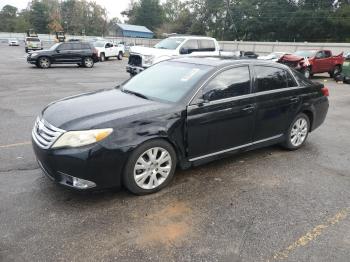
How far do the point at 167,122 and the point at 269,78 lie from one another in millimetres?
2077

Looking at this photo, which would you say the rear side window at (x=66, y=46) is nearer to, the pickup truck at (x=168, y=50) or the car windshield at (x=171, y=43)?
the pickup truck at (x=168, y=50)

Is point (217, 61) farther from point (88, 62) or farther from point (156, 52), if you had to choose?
point (88, 62)

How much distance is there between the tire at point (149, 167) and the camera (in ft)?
12.5

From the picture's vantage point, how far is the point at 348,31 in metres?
54.4

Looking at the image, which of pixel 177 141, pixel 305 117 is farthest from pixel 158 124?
pixel 305 117

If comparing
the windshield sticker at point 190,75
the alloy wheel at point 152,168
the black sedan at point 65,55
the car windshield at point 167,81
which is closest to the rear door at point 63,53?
the black sedan at point 65,55

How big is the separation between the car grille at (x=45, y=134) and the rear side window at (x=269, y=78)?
289 cm

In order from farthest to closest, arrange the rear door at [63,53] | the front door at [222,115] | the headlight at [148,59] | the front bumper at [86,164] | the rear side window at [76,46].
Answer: the rear side window at [76,46], the rear door at [63,53], the headlight at [148,59], the front door at [222,115], the front bumper at [86,164]

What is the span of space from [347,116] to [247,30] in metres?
64.3

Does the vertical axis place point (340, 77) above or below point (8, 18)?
below

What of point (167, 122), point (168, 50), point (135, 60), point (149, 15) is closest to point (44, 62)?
point (135, 60)

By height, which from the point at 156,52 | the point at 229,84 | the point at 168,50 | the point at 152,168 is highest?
the point at 168,50

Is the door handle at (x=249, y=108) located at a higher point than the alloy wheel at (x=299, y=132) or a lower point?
higher

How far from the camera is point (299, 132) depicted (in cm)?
581
